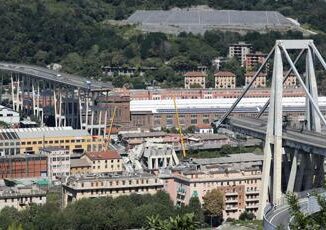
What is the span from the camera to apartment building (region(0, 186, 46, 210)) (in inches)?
1061

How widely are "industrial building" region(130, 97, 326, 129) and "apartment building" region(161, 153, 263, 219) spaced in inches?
540

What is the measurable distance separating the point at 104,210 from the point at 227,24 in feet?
130

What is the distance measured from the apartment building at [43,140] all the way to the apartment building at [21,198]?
21.2ft

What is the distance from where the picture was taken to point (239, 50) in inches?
2291

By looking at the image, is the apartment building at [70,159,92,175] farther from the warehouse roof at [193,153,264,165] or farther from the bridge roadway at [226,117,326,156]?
the bridge roadway at [226,117,326,156]

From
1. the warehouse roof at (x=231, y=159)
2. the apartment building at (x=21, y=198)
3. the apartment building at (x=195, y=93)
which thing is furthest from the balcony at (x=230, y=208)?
the apartment building at (x=195, y=93)

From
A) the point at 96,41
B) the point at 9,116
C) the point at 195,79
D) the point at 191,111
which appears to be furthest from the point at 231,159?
the point at 96,41

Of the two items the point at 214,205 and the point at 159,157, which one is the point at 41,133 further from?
the point at 214,205

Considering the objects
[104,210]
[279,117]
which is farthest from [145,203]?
[279,117]

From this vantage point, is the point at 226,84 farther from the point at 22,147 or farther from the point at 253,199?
the point at 253,199

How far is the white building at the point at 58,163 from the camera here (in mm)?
31758

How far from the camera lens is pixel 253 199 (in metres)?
28.3

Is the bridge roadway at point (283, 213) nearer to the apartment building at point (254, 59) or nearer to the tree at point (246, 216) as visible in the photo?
the tree at point (246, 216)

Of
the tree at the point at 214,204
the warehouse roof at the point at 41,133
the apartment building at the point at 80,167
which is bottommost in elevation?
the tree at the point at 214,204
